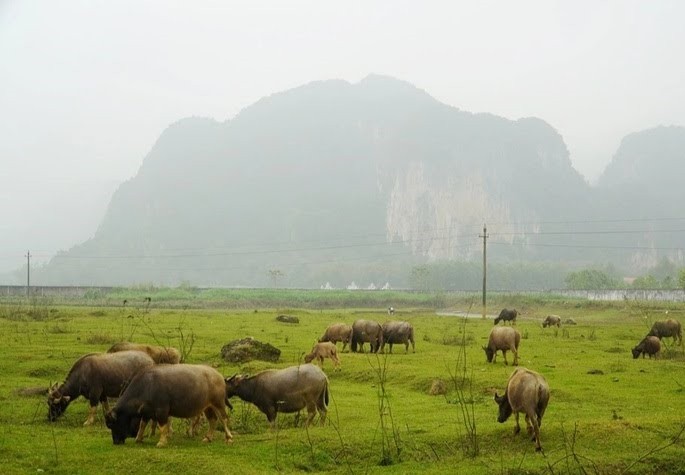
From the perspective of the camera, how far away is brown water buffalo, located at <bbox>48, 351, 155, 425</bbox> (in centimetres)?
1602

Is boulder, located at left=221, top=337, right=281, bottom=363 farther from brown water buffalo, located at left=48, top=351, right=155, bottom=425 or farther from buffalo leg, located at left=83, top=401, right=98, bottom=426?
buffalo leg, located at left=83, top=401, right=98, bottom=426

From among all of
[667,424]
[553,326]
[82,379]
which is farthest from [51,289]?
[667,424]

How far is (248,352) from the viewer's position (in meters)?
24.9

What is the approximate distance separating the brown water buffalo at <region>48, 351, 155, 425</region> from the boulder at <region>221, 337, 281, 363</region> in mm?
8455

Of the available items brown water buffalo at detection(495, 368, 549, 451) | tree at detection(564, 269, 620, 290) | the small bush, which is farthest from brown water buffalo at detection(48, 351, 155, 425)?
tree at detection(564, 269, 620, 290)

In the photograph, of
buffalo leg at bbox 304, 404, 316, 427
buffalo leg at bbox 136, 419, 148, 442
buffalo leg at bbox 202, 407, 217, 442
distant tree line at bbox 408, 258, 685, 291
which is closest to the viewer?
buffalo leg at bbox 136, 419, 148, 442

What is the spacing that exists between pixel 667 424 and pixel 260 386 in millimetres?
8793

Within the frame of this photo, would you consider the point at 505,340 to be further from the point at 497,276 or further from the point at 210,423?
the point at 497,276

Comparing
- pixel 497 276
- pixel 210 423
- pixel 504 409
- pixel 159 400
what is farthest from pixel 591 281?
pixel 159 400

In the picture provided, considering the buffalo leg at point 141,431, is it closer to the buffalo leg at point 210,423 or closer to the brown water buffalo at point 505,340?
the buffalo leg at point 210,423

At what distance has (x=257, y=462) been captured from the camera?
1285cm

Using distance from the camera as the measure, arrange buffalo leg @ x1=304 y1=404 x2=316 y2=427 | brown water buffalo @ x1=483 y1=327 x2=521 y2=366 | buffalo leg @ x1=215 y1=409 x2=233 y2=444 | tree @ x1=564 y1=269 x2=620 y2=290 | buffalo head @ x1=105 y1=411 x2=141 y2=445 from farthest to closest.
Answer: tree @ x1=564 y1=269 x2=620 y2=290 → brown water buffalo @ x1=483 y1=327 x2=521 y2=366 → buffalo leg @ x1=304 y1=404 x2=316 y2=427 → buffalo leg @ x1=215 y1=409 x2=233 y2=444 → buffalo head @ x1=105 y1=411 x2=141 y2=445

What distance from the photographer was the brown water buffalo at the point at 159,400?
1360 centimetres

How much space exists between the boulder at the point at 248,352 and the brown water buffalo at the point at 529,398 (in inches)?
473
